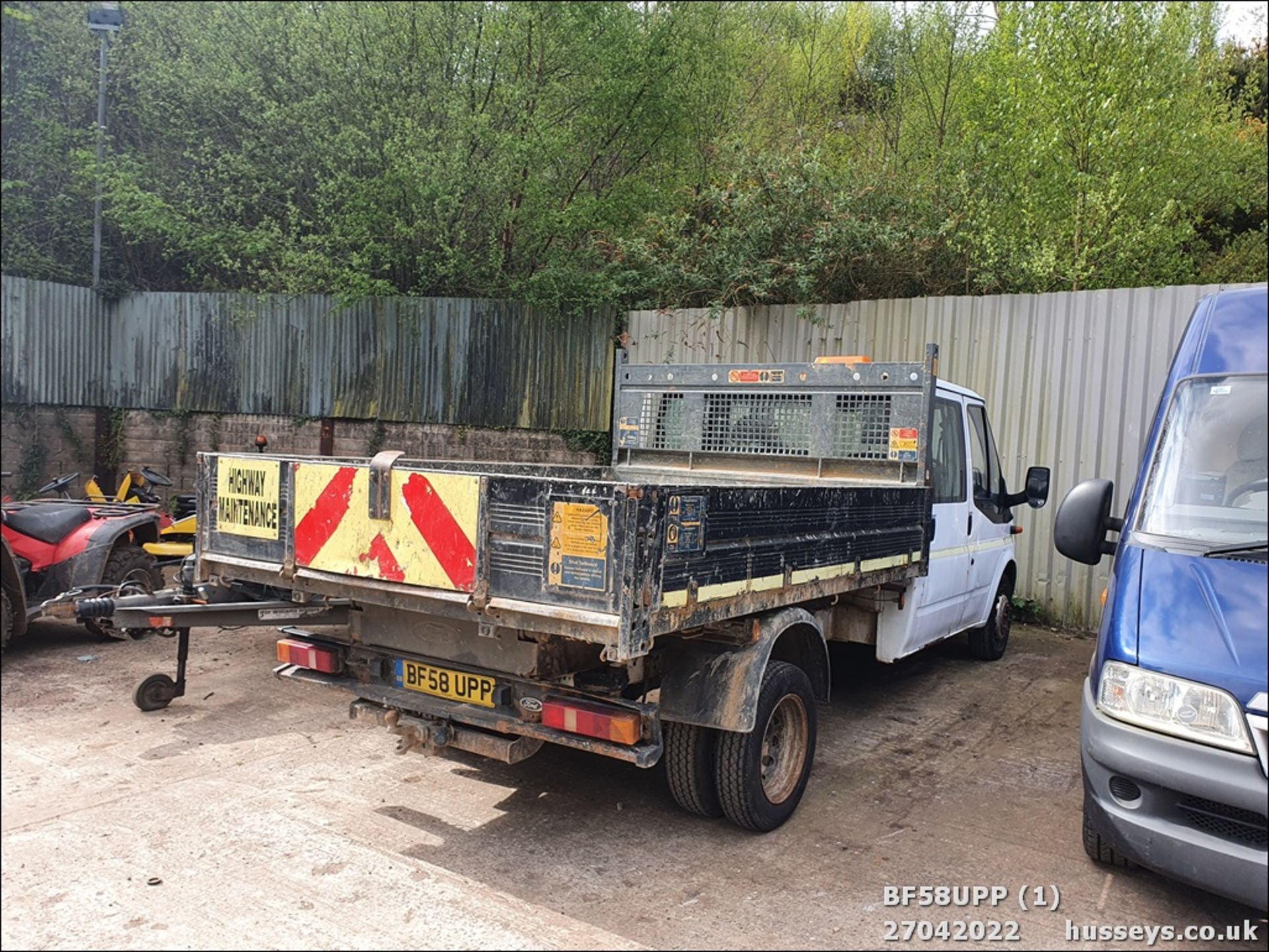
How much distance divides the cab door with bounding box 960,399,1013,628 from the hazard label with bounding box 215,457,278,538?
5.05m

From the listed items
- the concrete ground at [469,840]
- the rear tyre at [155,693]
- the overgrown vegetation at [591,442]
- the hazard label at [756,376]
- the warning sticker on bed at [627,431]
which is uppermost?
the hazard label at [756,376]

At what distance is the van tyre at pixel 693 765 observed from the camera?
421 cm

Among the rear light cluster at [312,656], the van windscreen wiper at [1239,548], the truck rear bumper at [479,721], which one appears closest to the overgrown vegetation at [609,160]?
the van windscreen wiper at [1239,548]

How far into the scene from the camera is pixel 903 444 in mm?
5898

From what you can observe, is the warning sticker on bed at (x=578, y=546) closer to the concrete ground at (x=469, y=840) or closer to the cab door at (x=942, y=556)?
the concrete ground at (x=469, y=840)

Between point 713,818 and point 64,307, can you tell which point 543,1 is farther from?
point 713,818

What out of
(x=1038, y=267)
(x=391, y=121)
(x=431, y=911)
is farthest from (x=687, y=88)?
(x=431, y=911)

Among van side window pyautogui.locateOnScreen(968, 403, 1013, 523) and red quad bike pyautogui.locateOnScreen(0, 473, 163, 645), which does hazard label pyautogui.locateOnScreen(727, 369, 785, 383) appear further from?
red quad bike pyautogui.locateOnScreen(0, 473, 163, 645)

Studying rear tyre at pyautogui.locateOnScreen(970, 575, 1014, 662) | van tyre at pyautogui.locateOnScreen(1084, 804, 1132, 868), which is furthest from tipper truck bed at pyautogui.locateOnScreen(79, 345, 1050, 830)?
rear tyre at pyautogui.locateOnScreen(970, 575, 1014, 662)

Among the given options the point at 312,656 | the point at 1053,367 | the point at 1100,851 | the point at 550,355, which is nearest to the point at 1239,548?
the point at 1100,851

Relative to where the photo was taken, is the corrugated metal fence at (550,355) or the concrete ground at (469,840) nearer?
the concrete ground at (469,840)

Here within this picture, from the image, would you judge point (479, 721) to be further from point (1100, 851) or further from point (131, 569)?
point (131, 569)

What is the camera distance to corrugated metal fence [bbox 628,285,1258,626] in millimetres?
8461

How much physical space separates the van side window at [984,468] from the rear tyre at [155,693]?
593cm
